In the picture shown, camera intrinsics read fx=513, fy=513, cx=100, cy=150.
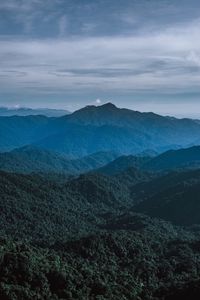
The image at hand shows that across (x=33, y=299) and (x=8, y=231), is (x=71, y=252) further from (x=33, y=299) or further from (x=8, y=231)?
(x=8, y=231)

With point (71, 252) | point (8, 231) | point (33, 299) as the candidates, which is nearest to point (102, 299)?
point (33, 299)

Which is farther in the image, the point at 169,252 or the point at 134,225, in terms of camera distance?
the point at 134,225

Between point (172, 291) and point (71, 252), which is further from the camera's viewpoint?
point (71, 252)

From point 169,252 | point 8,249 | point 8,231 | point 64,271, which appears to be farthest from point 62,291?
point 8,231

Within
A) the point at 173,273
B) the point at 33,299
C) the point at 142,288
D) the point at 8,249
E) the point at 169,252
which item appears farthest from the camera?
the point at 169,252

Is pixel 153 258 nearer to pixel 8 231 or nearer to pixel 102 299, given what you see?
pixel 102 299

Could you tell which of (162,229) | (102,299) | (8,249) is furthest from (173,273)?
(162,229)

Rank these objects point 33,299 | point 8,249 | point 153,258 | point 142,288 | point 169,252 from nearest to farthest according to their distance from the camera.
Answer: point 33,299 → point 8,249 → point 142,288 → point 153,258 → point 169,252

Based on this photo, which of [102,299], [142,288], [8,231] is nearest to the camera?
[102,299]

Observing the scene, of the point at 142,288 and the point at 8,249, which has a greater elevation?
the point at 8,249

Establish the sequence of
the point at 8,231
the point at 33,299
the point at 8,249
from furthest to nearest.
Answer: the point at 8,231 → the point at 8,249 → the point at 33,299
